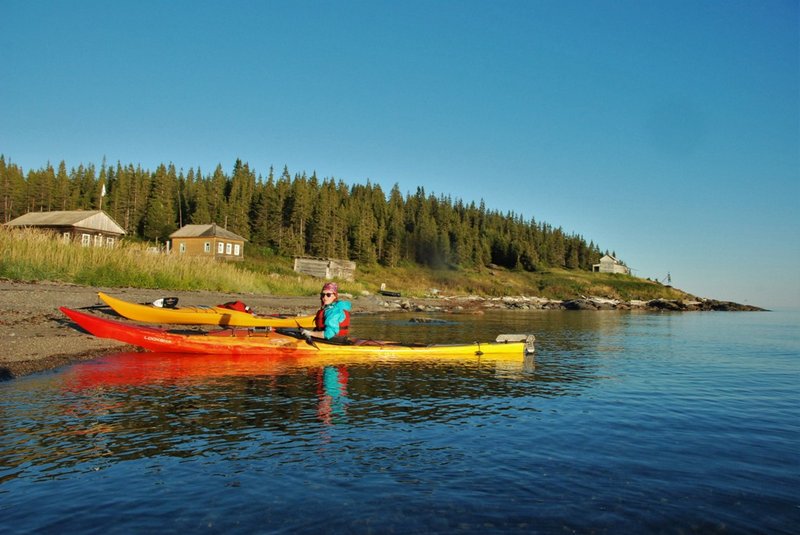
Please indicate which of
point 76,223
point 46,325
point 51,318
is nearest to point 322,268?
point 76,223

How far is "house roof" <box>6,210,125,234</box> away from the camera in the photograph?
60.8 meters

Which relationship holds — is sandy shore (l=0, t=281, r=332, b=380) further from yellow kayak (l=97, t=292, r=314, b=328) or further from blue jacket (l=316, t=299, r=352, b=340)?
blue jacket (l=316, t=299, r=352, b=340)

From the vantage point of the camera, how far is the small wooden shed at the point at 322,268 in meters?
74.3

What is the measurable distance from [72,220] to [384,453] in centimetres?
6465

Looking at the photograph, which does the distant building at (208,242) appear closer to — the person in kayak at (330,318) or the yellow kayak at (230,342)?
the yellow kayak at (230,342)

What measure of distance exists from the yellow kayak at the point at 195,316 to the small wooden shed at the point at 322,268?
49702 millimetres

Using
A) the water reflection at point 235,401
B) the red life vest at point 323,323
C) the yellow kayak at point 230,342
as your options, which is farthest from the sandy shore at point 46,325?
the red life vest at point 323,323

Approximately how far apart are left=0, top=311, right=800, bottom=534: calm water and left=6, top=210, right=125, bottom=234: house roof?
179ft

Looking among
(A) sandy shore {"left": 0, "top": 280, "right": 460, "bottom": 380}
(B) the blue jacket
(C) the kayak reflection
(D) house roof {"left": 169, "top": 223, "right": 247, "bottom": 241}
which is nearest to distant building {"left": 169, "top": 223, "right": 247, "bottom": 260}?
(D) house roof {"left": 169, "top": 223, "right": 247, "bottom": 241}

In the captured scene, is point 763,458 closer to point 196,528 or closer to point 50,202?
point 196,528

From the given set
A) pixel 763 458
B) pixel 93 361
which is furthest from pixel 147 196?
pixel 763 458

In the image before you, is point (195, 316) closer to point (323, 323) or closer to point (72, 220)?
point (323, 323)

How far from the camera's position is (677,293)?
12300 cm

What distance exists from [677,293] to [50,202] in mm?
125922
